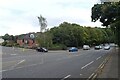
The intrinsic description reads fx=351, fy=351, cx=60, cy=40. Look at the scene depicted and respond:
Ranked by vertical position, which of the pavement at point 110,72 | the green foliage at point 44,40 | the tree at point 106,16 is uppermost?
the tree at point 106,16

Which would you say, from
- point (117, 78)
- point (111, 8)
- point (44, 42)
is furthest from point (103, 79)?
point (44, 42)

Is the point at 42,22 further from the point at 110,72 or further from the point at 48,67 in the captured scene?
the point at 110,72

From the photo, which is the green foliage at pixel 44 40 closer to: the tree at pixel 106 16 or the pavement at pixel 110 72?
the tree at pixel 106 16

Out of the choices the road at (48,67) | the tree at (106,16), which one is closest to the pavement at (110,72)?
the road at (48,67)

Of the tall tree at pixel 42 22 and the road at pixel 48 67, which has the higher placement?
the tall tree at pixel 42 22

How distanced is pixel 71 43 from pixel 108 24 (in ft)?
205

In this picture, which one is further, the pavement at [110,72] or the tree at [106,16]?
the tree at [106,16]

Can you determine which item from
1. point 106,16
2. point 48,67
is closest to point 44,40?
point 106,16

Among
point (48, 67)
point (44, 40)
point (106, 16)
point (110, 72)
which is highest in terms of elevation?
point (106, 16)

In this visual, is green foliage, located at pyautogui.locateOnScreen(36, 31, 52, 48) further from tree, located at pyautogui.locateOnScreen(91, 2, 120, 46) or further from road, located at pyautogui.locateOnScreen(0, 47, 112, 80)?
road, located at pyautogui.locateOnScreen(0, 47, 112, 80)

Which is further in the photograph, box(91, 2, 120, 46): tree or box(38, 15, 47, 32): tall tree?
box(38, 15, 47, 32): tall tree

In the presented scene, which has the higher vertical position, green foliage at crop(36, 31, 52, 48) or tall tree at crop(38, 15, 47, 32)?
tall tree at crop(38, 15, 47, 32)

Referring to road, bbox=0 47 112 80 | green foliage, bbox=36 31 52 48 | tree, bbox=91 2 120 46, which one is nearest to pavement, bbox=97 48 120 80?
road, bbox=0 47 112 80

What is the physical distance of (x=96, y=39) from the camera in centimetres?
16300
